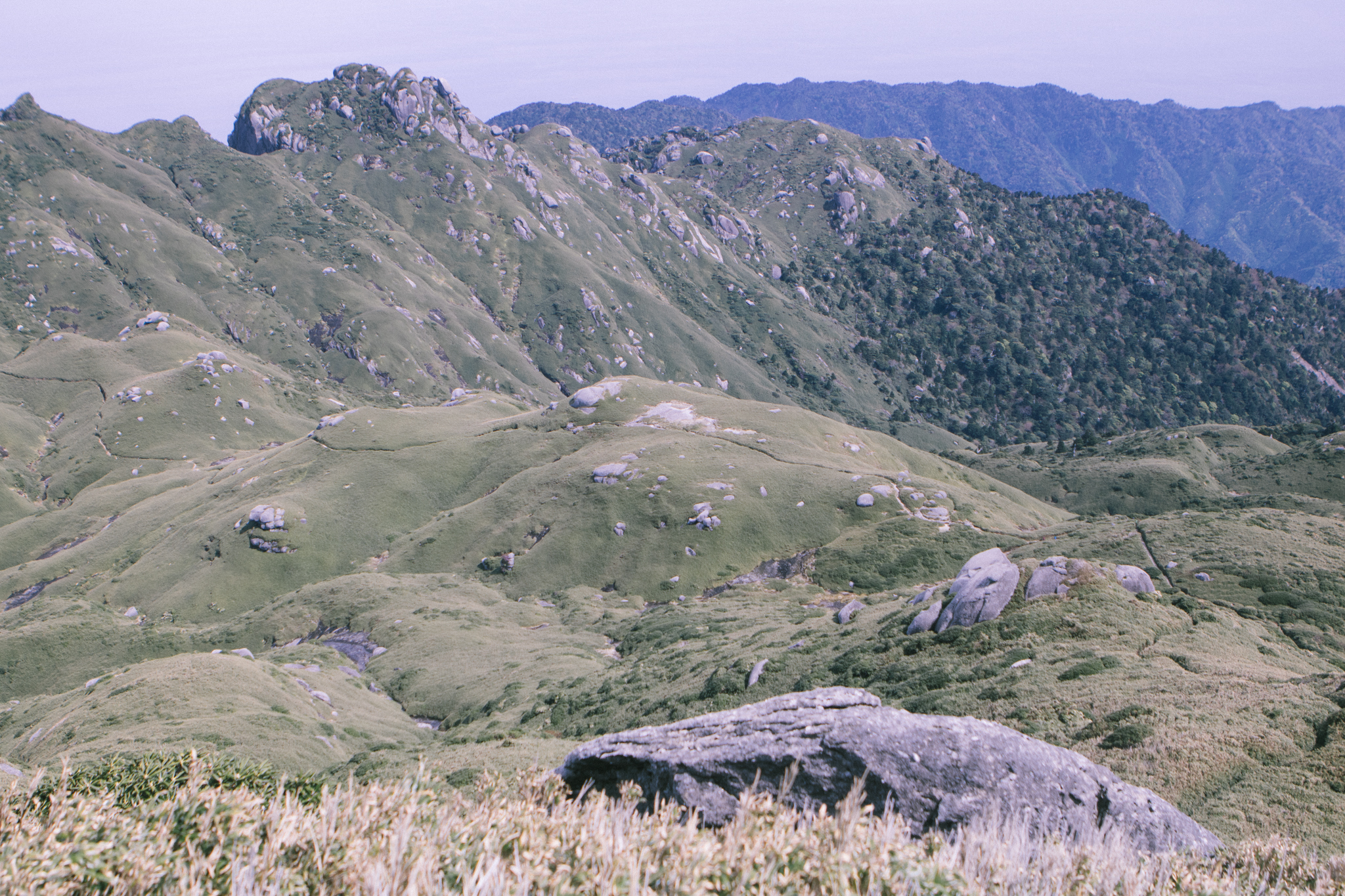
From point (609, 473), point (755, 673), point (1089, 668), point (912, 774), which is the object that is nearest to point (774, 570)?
point (609, 473)

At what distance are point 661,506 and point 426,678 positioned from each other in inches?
1689

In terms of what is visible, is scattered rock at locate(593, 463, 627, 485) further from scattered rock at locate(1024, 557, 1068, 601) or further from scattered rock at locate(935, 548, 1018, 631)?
scattered rock at locate(1024, 557, 1068, 601)

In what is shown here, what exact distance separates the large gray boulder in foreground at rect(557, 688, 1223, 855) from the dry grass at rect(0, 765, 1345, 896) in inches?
120

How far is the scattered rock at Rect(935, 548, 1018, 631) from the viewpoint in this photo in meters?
38.7

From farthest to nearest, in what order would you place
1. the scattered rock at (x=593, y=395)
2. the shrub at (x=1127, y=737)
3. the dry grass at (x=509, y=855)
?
the scattered rock at (x=593, y=395) → the shrub at (x=1127, y=737) → the dry grass at (x=509, y=855)

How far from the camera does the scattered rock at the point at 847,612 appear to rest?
51062 mm

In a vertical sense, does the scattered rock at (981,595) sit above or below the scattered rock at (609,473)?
above

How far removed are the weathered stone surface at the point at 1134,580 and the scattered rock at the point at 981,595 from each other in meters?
5.71

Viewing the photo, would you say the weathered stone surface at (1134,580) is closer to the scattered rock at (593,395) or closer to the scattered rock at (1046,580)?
the scattered rock at (1046,580)

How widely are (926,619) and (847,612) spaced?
456 inches

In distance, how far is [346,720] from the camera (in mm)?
50156

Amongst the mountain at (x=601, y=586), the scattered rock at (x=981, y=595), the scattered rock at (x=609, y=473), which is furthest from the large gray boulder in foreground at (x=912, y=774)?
the scattered rock at (x=609, y=473)

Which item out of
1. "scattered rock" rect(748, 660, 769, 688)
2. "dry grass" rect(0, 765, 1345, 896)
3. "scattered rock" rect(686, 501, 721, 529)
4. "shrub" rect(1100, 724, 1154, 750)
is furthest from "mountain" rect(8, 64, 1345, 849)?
"dry grass" rect(0, 765, 1345, 896)

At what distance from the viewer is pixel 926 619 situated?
40.9 metres
